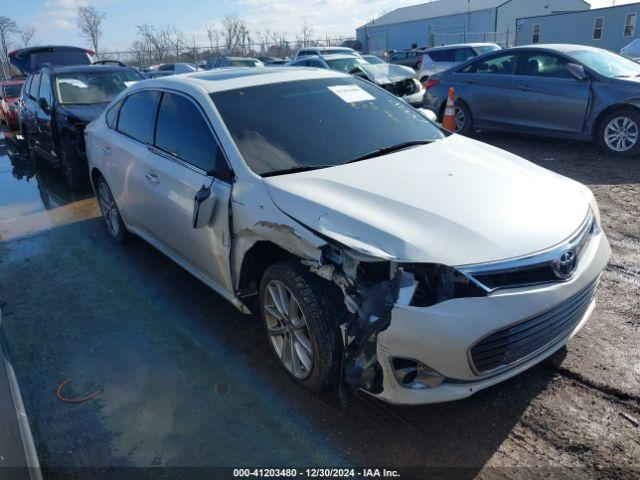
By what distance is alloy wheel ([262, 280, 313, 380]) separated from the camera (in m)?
2.72

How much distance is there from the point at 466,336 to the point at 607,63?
7113 millimetres

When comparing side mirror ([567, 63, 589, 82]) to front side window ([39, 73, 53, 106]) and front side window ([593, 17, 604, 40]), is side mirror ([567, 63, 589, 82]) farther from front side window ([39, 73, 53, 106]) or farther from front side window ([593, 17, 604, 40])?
front side window ([593, 17, 604, 40])

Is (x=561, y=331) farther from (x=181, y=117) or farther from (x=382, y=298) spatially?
(x=181, y=117)

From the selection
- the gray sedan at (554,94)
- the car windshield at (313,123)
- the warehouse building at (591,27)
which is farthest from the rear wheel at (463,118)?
the warehouse building at (591,27)

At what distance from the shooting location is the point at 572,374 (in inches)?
111

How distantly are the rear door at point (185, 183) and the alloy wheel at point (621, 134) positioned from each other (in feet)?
20.2

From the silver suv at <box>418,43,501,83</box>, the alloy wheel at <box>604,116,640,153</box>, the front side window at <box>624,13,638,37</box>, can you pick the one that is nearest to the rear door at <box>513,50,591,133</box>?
the alloy wheel at <box>604,116,640,153</box>

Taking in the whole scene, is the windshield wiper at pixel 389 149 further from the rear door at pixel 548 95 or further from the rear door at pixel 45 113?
the rear door at pixel 45 113

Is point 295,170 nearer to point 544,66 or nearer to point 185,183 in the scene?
point 185,183

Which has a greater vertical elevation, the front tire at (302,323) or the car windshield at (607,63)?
the car windshield at (607,63)

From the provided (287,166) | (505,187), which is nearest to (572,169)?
(505,187)

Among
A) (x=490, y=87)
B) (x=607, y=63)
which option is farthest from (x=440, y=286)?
(x=490, y=87)

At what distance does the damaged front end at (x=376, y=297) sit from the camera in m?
2.21

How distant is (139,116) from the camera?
4.33 meters
